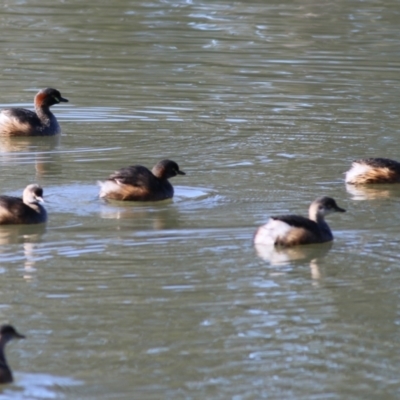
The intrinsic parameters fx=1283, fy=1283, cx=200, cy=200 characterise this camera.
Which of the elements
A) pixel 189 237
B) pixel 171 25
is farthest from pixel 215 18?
pixel 189 237

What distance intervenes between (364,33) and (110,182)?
13068 mm

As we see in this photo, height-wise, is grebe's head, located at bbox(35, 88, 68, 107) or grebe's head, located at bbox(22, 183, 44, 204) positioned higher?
grebe's head, located at bbox(35, 88, 68, 107)

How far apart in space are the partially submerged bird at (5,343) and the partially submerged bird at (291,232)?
2782mm

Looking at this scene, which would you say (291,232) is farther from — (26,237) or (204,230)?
(26,237)

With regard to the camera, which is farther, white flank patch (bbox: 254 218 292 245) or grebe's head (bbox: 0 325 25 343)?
white flank patch (bbox: 254 218 292 245)

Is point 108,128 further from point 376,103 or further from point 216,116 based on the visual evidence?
point 376,103

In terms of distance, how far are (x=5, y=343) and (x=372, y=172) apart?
6.06 metres

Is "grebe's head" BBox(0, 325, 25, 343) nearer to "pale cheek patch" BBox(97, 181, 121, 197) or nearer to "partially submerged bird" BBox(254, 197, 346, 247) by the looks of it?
"partially submerged bird" BBox(254, 197, 346, 247)

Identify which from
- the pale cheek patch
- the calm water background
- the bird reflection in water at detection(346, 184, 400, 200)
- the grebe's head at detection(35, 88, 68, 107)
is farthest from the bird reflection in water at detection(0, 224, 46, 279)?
the grebe's head at detection(35, 88, 68, 107)

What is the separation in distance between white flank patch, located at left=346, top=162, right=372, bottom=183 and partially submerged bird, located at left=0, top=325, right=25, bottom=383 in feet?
18.6

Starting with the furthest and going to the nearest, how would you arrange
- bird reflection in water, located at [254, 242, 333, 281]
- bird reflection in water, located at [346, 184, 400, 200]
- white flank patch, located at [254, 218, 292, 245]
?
bird reflection in water, located at [346, 184, 400, 200] < white flank patch, located at [254, 218, 292, 245] < bird reflection in water, located at [254, 242, 333, 281]

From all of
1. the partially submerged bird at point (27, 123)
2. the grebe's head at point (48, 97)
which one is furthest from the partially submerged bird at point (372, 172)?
the grebe's head at point (48, 97)

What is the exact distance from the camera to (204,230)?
34.3ft

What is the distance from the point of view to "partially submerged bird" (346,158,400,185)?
12555 mm
